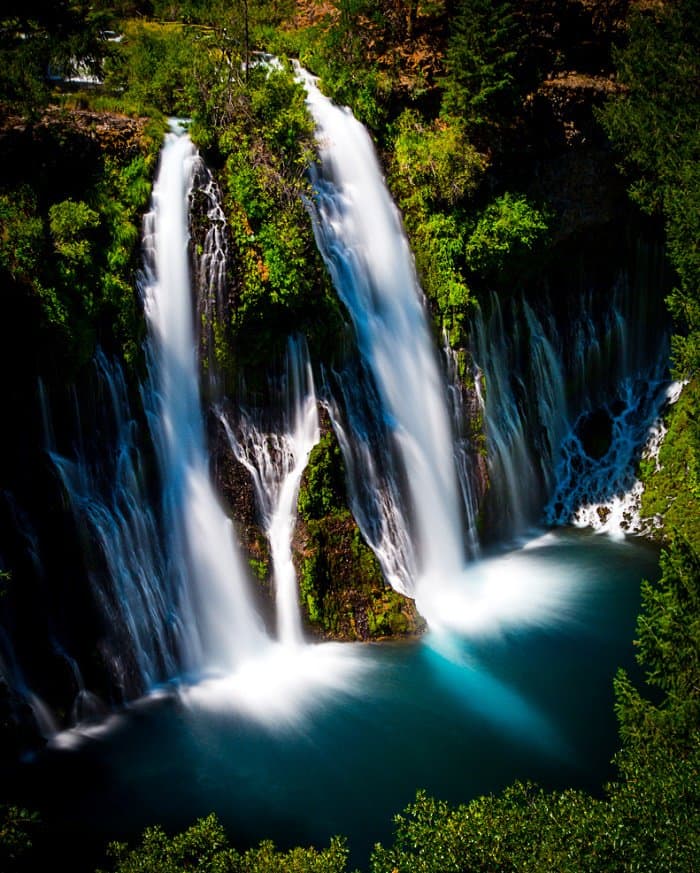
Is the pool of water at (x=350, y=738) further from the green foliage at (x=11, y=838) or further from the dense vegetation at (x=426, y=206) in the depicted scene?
the green foliage at (x=11, y=838)

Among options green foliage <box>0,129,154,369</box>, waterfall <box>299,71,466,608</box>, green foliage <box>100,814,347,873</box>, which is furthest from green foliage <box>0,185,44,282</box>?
green foliage <box>100,814,347,873</box>

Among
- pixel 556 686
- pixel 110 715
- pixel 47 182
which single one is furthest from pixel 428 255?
pixel 110 715

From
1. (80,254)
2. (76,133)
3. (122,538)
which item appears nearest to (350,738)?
(122,538)

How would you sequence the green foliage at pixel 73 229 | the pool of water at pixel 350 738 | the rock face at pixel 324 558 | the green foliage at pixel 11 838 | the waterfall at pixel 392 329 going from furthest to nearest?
the waterfall at pixel 392 329, the rock face at pixel 324 558, the green foliage at pixel 73 229, the pool of water at pixel 350 738, the green foliage at pixel 11 838

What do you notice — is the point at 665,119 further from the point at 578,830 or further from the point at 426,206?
the point at 578,830

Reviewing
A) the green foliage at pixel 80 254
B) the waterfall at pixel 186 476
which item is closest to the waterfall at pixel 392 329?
the waterfall at pixel 186 476

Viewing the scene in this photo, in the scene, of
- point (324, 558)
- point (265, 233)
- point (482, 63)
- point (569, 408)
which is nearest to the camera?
point (324, 558)
